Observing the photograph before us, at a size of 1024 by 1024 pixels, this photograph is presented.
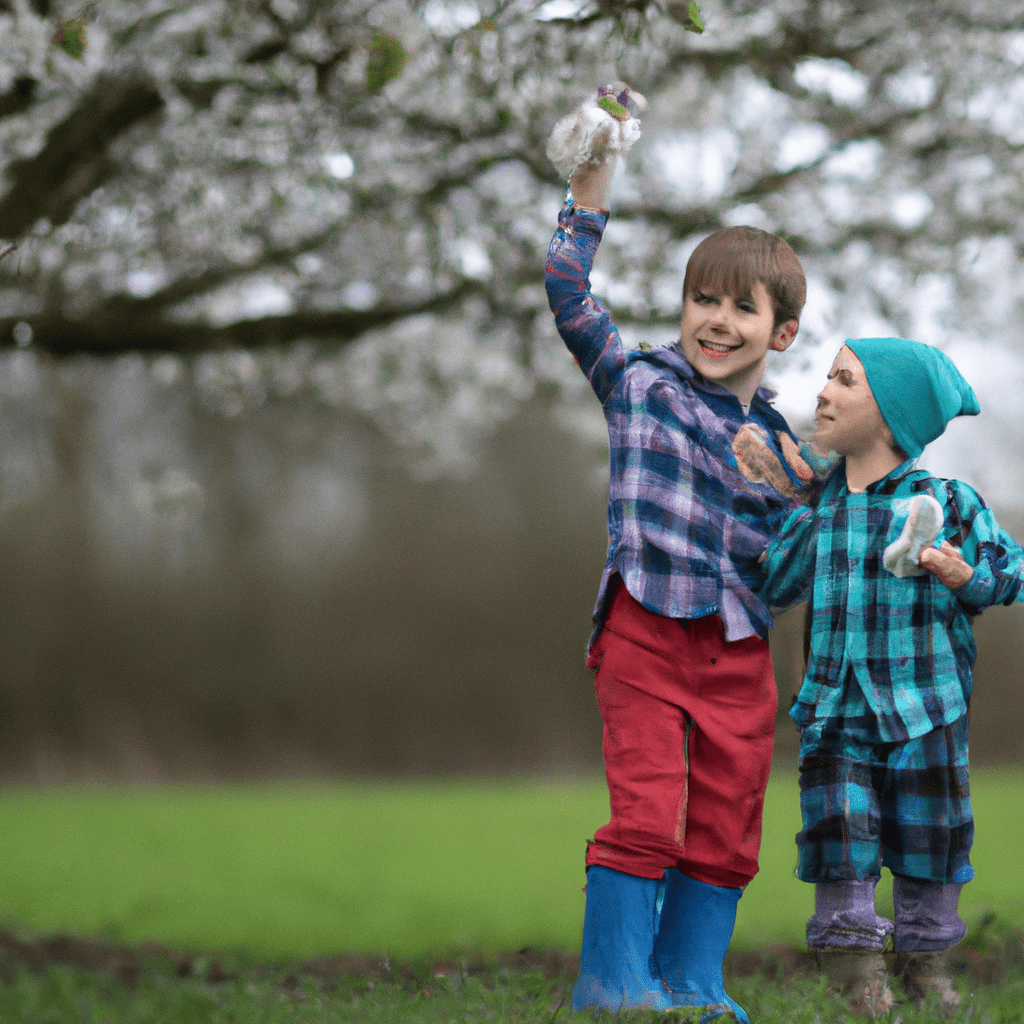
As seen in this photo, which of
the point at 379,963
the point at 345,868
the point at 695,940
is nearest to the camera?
→ the point at 695,940

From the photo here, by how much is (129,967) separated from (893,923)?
2.26 metres

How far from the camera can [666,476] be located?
249 centimetres

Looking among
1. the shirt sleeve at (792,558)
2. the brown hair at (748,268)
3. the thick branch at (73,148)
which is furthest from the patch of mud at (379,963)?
the thick branch at (73,148)

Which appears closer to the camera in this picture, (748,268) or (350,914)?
(748,268)

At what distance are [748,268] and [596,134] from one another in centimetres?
47

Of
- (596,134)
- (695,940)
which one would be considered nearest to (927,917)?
(695,940)

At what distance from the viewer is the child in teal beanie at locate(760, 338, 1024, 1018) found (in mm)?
2477

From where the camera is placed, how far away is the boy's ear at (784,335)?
2656 mm

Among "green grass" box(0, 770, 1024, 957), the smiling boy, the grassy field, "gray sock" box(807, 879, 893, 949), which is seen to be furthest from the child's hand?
"green grass" box(0, 770, 1024, 957)

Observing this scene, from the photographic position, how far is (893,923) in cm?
264

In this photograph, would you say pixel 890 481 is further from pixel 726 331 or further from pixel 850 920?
pixel 850 920

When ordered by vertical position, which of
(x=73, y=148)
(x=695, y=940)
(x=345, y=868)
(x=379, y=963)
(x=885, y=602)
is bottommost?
(x=345, y=868)

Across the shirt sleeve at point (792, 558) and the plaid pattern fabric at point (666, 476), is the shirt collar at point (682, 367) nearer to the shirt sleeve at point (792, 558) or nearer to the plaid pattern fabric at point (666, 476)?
the plaid pattern fabric at point (666, 476)

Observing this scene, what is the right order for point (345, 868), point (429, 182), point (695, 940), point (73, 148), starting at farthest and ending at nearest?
point (345, 868), point (429, 182), point (73, 148), point (695, 940)
